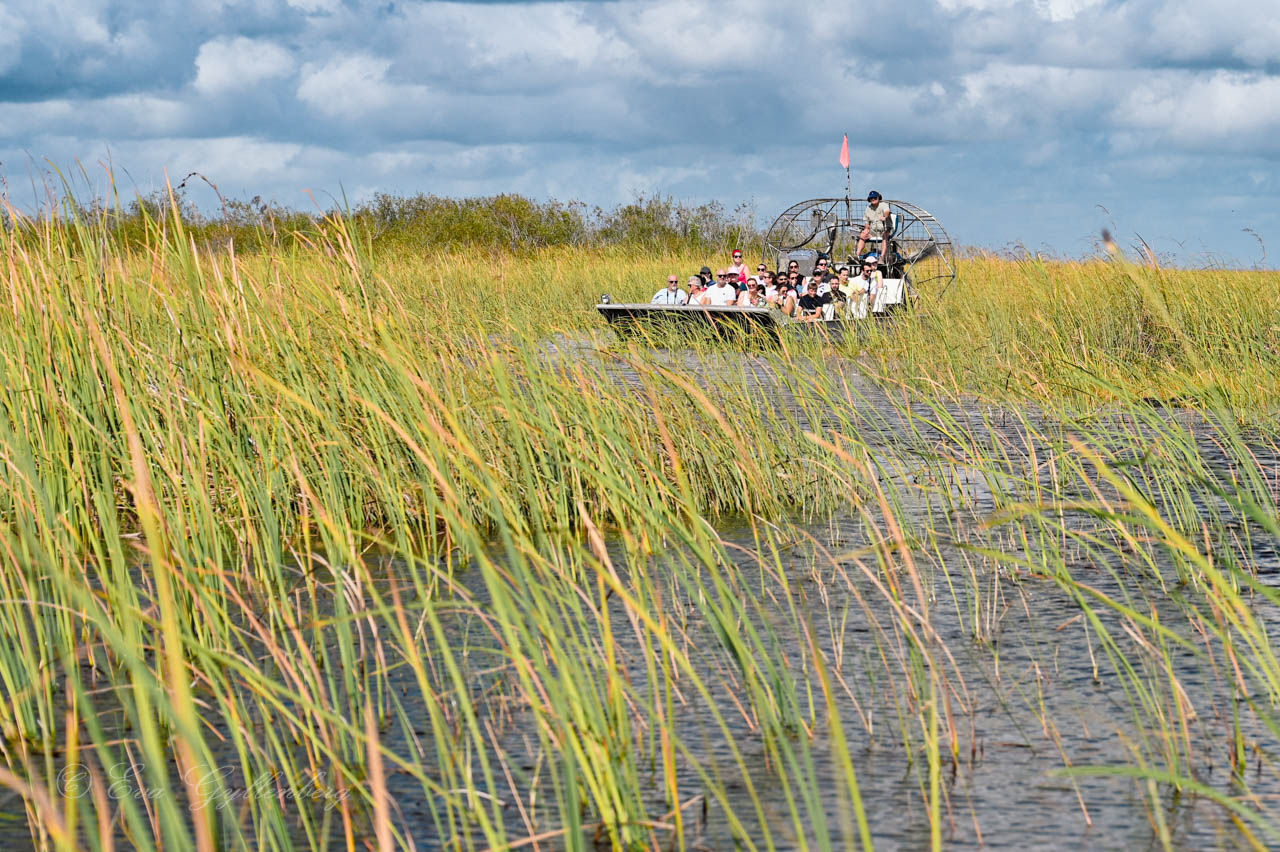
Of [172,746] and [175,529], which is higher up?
[175,529]

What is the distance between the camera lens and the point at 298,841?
2914mm

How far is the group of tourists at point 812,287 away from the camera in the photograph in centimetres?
1470

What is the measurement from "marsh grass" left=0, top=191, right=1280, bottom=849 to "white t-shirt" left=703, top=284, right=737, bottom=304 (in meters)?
9.09

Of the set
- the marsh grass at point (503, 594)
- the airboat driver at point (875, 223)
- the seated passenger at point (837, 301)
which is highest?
the airboat driver at point (875, 223)

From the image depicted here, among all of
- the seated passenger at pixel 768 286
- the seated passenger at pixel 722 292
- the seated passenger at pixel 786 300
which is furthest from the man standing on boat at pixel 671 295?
the seated passenger at pixel 786 300

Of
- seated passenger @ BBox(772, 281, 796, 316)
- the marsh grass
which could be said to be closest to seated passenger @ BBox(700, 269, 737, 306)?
seated passenger @ BBox(772, 281, 796, 316)

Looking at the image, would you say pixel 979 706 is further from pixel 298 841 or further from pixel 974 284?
pixel 974 284

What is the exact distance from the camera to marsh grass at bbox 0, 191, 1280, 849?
8.07 feet

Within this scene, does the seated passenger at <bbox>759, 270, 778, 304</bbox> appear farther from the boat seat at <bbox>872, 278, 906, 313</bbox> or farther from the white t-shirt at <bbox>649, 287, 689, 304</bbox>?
the boat seat at <bbox>872, 278, 906, 313</bbox>

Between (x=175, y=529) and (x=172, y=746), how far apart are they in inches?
23.1

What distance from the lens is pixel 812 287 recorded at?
53.7ft

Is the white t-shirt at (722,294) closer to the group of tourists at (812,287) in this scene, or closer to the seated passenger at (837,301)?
the group of tourists at (812,287)

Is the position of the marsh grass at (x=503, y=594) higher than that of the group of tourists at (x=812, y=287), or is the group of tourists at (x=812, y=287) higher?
the group of tourists at (x=812, y=287)

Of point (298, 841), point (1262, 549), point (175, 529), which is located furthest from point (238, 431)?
point (1262, 549)
